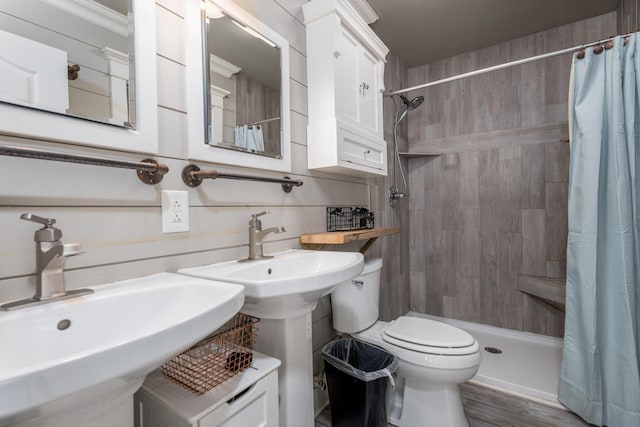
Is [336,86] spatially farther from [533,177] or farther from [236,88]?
[533,177]

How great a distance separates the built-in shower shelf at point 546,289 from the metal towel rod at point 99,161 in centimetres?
263

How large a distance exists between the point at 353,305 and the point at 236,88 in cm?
120

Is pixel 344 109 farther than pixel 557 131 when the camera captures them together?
No

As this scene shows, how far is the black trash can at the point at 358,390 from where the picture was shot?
1.28 metres

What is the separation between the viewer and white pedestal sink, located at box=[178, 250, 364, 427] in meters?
0.93

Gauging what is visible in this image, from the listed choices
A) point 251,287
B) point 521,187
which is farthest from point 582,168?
point 251,287

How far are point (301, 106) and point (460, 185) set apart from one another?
71.3 inches

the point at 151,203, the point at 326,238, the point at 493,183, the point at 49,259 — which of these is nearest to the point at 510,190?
the point at 493,183

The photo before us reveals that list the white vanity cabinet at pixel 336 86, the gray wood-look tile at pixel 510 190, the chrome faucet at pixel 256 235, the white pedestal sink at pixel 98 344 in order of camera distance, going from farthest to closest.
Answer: the gray wood-look tile at pixel 510 190 → the white vanity cabinet at pixel 336 86 → the chrome faucet at pixel 256 235 → the white pedestal sink at pixel 98 344

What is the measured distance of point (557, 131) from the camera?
2299mm

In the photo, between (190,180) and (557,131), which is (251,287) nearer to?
(190,180)

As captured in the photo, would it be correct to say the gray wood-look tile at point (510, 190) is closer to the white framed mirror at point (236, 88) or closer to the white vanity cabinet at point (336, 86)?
the white vanity cabinet at point (336, 86)

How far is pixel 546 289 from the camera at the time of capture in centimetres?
222

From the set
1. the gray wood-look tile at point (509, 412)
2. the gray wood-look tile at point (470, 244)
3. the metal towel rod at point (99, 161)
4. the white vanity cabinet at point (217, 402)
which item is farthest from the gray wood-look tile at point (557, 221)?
the metal towel rod at point (99, 161)
